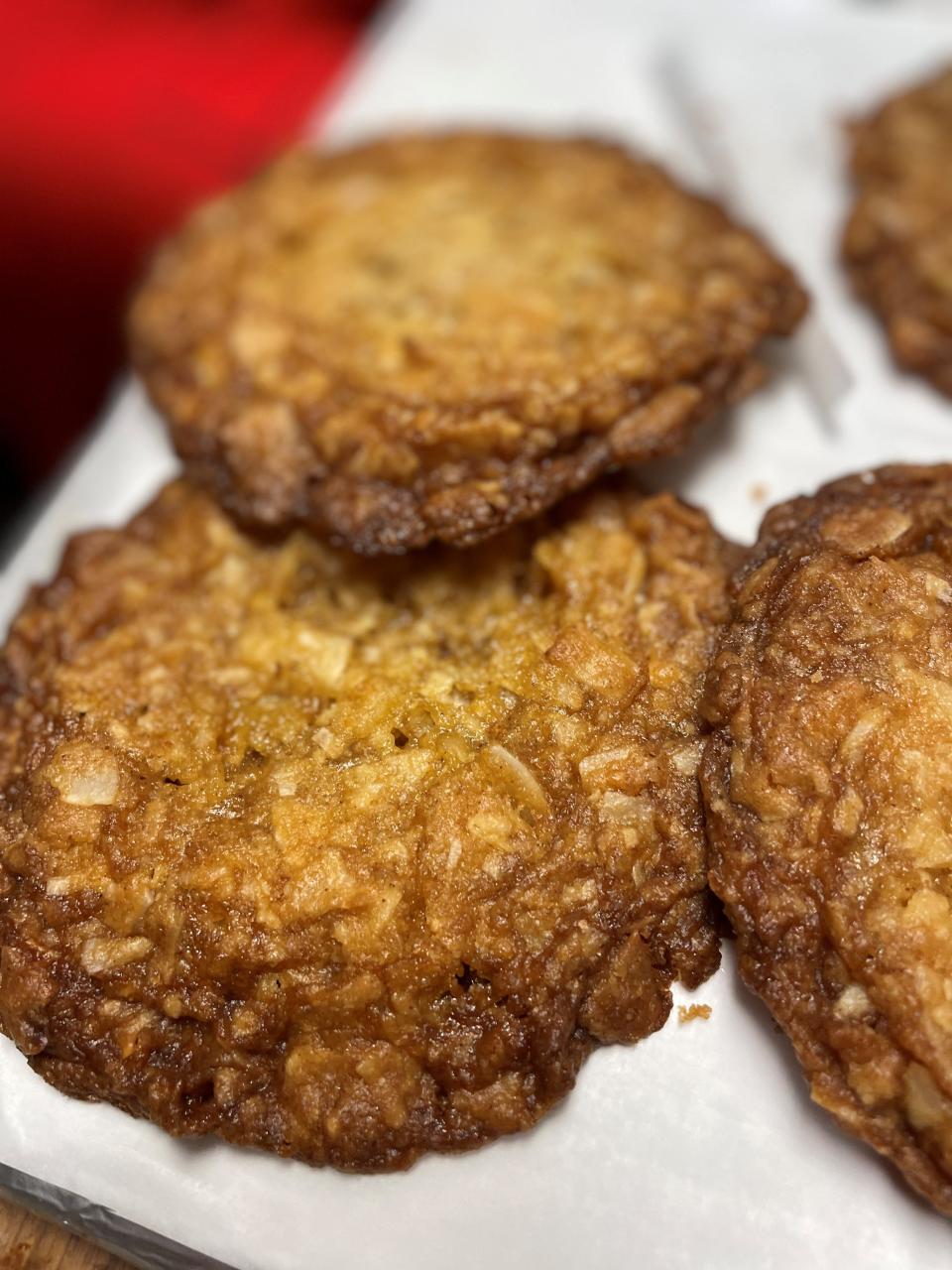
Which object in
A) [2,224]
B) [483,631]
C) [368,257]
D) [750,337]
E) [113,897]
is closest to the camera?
[113,897]

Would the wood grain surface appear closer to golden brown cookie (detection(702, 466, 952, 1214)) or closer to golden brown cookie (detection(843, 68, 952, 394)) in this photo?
golden brown cookie (detection(702, 466, 952, 1214))

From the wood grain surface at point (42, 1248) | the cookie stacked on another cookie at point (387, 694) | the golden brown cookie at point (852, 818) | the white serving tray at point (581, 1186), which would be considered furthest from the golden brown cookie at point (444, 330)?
the wood grain surface at point (42, 1248)

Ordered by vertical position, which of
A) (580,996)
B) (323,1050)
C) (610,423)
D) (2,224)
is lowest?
(580,996)

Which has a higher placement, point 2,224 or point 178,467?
point 2,224

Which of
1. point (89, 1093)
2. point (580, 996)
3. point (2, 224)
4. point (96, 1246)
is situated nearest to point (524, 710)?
point (580, 996)

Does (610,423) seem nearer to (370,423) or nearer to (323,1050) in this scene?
(370,423)

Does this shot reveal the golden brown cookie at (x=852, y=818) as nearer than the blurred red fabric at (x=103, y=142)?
Yes

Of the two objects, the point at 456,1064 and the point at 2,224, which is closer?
the point at 456,1064

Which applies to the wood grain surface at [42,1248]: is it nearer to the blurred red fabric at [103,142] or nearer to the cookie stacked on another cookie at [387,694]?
the cookie stacked on another cookie at [387,694]
